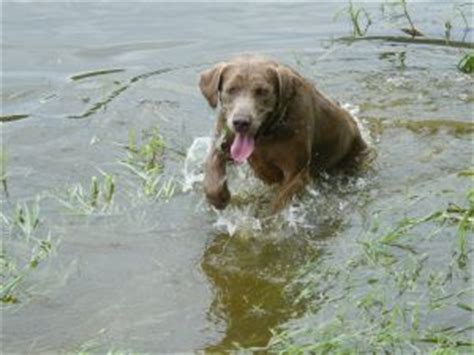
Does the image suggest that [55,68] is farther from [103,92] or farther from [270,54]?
[270,54]

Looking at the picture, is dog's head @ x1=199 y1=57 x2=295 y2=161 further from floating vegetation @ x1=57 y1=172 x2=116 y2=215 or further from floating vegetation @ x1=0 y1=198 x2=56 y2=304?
floating vegetation @ x1=0 y1=198 x2=56 y2=304

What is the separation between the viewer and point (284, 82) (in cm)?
622

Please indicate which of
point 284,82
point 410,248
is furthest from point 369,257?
point 284,82

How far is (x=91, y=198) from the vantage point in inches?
264

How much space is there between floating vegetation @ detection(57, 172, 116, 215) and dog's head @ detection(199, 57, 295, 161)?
993 millimetres

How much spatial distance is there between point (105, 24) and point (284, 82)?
18.3 feet

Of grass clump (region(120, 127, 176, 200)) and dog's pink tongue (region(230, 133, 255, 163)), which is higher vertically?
dog's pink tongue (region(230, 133, 255, 163))

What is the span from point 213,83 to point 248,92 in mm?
276

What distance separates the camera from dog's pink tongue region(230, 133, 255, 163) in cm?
619

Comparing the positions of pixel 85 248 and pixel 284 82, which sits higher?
pixel 284 82

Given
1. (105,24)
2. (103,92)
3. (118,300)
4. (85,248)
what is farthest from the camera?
(105,24)

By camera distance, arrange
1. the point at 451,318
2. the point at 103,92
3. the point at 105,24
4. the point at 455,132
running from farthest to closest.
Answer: the point at 105,24 < the point at 103,92 < the point at 455,132 < the point at 451,318

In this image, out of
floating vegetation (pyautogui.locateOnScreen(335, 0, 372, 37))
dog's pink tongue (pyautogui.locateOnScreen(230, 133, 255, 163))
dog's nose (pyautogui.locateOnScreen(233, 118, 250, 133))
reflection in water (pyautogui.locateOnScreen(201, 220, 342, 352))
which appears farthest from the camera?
floating vegetation (pyautogui.locateOnScreen(335, 0, 372, 37))

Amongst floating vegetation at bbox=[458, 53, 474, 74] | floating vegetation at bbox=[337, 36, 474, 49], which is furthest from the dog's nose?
floating vegetation at bbox=[337, 36, 474, 49]
